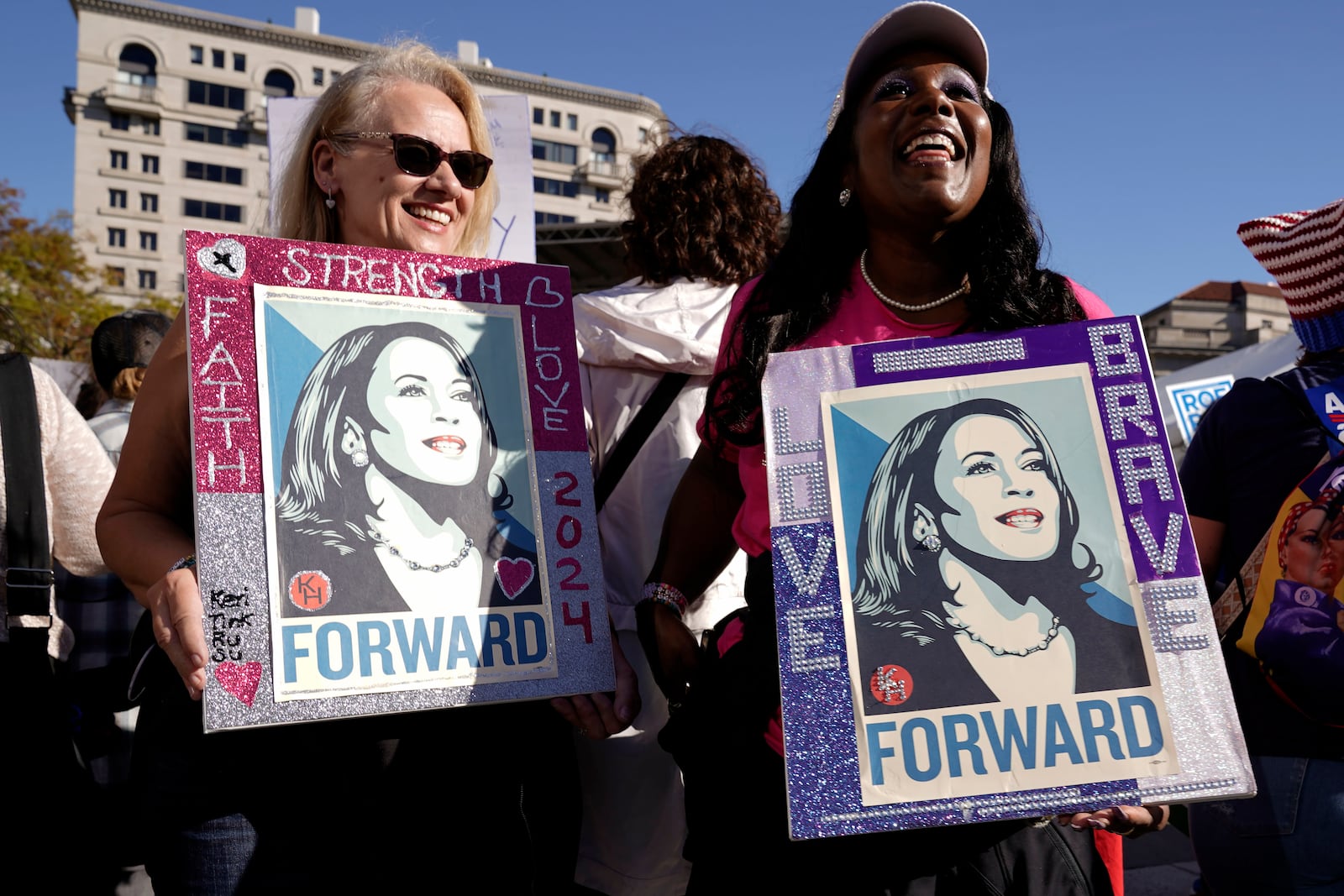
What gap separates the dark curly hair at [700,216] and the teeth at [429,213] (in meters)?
0.78

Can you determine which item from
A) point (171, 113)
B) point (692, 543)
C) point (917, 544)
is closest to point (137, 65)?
point (171, 113)

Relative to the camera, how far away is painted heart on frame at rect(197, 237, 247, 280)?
1662 mm

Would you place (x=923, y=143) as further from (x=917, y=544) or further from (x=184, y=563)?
(x=184, y=563)

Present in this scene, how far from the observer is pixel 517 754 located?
1.73 m

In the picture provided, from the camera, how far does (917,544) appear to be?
57.0 inches

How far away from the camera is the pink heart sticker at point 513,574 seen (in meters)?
1.69

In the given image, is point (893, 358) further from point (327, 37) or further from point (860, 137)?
point (327, 37)

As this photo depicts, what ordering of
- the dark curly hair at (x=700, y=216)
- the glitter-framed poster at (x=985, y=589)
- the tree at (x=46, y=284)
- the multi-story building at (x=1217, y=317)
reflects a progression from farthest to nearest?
the multi-story building at (x=1217, y=317) → the tree at (x=46, y=284) → the dark curly hair at (x=700, y=216) → the glitter-framed poster at (x=985, y=589)

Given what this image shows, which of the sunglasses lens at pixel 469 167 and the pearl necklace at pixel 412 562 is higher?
the sunglasses lens at pixel 469 167

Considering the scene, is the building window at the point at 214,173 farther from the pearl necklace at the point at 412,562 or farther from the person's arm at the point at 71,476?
the pearl necklace at the point at 412,562

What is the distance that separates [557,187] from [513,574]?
6620cm

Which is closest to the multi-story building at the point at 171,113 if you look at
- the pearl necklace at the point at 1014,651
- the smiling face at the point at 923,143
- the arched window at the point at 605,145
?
the arched window at the point at 605,145

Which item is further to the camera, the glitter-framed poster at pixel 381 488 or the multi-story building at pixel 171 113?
the multi-story building at pixel 171 113

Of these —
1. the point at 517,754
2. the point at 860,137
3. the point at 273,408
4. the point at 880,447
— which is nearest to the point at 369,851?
the point at 517,754
